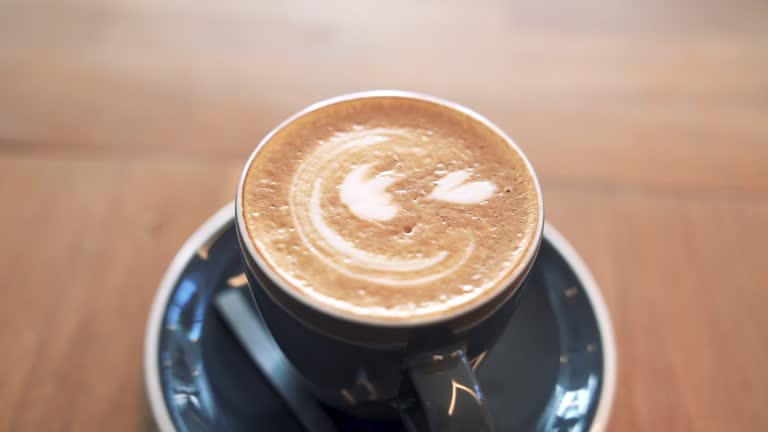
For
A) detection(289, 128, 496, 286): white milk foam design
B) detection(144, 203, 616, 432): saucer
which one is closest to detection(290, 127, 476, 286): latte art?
detection(289, 128, 496, 286): white milk foam design

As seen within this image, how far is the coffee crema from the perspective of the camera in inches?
18.7

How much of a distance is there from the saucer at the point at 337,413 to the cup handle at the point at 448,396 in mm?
127

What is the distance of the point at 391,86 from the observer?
0.92 metres

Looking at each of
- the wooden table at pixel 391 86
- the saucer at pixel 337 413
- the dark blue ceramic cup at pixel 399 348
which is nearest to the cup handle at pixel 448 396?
the dark blue ceramic cup at pixel 399 348

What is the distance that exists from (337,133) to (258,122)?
295 millimetres

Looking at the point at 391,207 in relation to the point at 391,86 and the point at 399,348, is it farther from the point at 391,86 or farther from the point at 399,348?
the point at 391,86

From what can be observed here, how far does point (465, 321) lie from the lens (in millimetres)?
459

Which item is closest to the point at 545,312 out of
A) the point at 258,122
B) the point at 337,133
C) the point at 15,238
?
the point at 337,133

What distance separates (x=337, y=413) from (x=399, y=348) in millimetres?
163

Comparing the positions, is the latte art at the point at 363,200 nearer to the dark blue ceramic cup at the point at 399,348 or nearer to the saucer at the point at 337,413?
the dark blue ceramic cup at the point at 399,348

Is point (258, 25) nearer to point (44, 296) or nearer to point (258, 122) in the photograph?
point (258, 122)

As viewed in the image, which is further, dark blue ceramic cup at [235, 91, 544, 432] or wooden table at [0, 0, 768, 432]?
wooden table at [0, 0, 768, 432]

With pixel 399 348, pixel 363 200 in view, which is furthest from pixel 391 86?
pixel 399 348

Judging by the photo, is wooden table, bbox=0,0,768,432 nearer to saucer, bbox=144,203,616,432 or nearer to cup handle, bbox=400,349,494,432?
saucer, bbox=144,203,616,432
